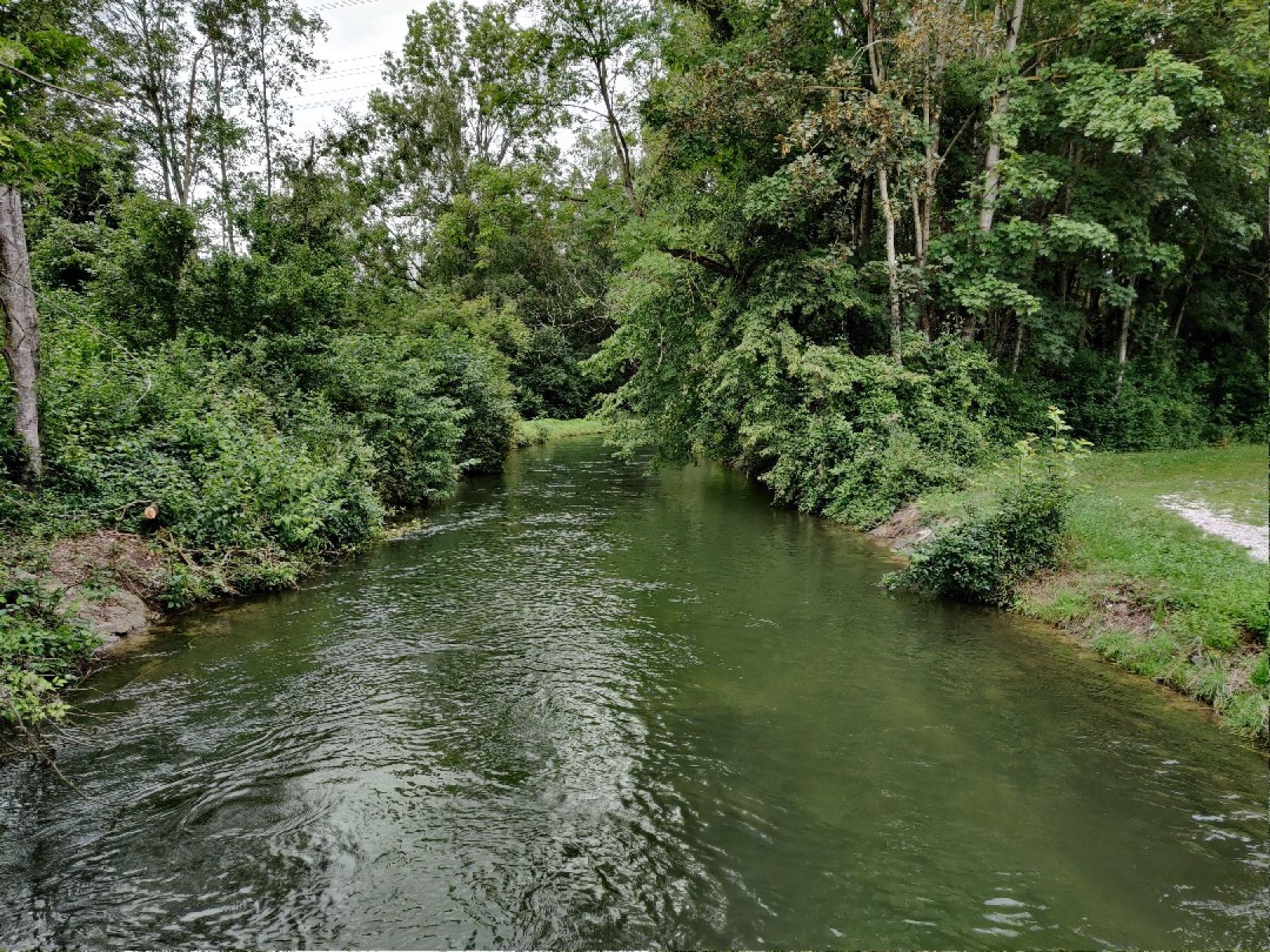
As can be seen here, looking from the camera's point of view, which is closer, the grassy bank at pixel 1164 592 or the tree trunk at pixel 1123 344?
the grassy bank at pixel 1164 592

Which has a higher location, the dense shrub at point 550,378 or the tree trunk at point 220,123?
the tree trunk at point 220,123

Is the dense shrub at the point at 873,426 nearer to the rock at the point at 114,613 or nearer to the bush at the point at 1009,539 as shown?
the bush at the point at 1009,539

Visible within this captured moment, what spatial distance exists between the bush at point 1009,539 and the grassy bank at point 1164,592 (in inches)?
10.3

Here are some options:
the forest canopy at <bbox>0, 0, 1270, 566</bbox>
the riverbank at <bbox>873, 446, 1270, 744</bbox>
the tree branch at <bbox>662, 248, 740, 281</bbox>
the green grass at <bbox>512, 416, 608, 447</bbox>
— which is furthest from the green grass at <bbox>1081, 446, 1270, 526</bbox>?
the green grass at <bbox>512, 416, 608, 447</bbox>

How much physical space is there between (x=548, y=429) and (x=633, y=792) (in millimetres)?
34672

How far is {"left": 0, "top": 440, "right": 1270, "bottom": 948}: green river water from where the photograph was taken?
13.4 ft

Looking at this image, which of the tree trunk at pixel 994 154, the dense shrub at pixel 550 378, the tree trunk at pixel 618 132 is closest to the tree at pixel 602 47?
the tree trunk at pixel 618 132

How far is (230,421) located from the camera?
11688mm

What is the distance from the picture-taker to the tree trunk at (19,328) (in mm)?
8930

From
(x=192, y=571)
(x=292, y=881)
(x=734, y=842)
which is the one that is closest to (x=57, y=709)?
(x=292, y=881)

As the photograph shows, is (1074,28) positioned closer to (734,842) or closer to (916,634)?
(916,634)

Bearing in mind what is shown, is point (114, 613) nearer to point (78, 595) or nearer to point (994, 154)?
point (78, 595)

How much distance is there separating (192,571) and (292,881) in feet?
22.6

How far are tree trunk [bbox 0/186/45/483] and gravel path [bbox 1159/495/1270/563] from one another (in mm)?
15770
